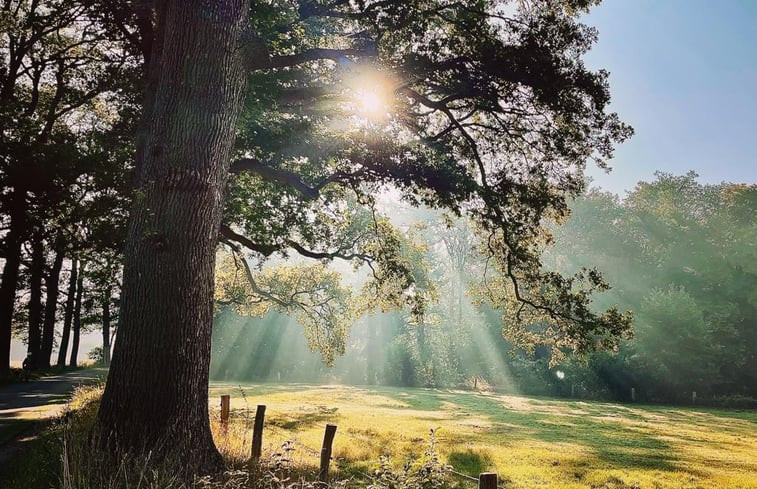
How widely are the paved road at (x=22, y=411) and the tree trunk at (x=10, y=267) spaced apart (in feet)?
9.05

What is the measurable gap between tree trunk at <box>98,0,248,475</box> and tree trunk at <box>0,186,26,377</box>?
1920 cm

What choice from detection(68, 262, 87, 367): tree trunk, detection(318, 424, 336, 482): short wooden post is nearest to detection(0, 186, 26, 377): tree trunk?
detection(68, 262, 87, 367): tree trunk

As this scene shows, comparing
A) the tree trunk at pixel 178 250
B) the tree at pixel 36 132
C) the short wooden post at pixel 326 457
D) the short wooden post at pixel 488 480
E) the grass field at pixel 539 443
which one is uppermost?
the tree at pixel 36 132

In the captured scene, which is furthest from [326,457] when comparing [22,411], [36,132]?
[36,132]

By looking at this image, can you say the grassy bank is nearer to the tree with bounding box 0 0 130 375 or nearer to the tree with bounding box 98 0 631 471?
the tree with bounding box 98 0 631 471

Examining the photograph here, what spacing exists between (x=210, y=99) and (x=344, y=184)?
5652 millimetres

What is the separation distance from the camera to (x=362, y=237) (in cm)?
1923

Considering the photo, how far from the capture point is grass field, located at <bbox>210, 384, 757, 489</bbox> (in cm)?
1139

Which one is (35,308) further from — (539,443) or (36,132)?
(539,443)

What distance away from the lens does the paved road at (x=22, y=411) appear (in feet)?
29.7

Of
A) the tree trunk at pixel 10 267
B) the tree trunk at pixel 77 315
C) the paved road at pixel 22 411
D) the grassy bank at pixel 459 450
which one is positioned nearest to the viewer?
the grassy bank at pixel 459 450

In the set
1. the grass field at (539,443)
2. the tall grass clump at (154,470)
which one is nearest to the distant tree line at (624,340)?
the grass field at (539,443)

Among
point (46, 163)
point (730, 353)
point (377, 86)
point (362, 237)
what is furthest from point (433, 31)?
point (730, 353)

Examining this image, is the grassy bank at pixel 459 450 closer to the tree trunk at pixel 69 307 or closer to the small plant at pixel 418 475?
the small plant at pixel 418 475
